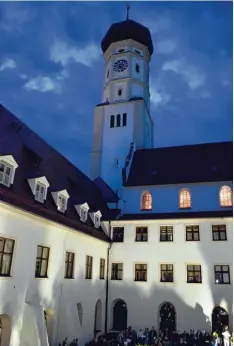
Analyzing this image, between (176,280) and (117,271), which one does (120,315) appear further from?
(176,280)

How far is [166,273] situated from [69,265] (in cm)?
921

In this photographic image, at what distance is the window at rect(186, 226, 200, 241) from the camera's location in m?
27.4

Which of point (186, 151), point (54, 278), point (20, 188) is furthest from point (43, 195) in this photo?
point (186, 151)

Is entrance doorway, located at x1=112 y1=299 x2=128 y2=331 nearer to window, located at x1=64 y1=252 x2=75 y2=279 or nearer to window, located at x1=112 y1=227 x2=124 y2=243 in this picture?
window, located at x1=112 y1=227 x2=124 y2=243

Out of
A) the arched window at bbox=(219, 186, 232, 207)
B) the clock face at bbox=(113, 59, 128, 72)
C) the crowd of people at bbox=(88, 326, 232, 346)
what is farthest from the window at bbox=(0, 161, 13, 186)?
the clock face at bbox=(113, 59, 128, 72)

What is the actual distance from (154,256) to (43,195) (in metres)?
12.3

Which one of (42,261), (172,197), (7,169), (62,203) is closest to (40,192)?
(62,203)

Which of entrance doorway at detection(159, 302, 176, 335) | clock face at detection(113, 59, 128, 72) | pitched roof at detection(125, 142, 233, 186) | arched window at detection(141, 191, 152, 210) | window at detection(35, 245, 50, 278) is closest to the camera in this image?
window at detection(35, 245, 50, 278)

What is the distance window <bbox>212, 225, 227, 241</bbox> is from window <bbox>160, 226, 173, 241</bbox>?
11.9ft

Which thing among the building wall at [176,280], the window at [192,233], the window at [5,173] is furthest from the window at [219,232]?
the window at [5,173]

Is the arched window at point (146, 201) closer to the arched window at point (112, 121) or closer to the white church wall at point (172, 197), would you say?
the white church wall at point (172, 197)

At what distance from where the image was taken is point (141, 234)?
95.3 ft

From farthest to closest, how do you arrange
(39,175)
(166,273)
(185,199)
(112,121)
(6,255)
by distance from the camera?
1. (112,121)
2. (185,199)
3. (166,273)
4. (39,175)
5. (6,255)

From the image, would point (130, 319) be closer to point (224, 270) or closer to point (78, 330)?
point (78, 330)
